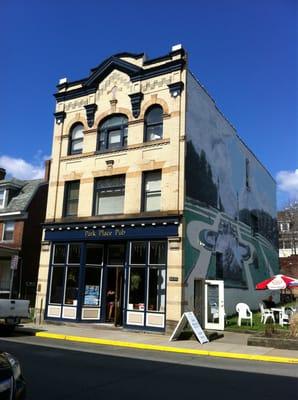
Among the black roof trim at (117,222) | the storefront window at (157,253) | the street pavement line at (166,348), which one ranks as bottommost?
the street pavement line at (166,348)

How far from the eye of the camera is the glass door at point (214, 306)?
19469mm

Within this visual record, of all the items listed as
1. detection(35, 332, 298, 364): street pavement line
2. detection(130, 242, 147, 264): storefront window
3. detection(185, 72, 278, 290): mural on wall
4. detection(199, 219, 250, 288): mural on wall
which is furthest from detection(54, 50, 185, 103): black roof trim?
detection(35, 332, 298, 364): street pavement line

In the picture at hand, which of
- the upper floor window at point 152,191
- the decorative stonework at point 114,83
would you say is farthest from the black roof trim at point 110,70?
the upper floor window at point 152,191

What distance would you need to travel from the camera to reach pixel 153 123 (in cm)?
2106

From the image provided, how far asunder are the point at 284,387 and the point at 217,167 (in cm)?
1582

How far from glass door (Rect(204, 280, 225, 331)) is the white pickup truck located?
7613mm

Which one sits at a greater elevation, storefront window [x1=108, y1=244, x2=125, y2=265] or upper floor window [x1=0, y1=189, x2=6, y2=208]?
upper floor window [x1=0, y1=189, x2=6, y2=208]

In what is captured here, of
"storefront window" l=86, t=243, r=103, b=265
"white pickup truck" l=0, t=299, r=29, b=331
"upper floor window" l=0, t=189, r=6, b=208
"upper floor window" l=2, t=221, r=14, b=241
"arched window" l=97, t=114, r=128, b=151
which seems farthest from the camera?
"upper floor window" l=0, t=189, r=6, b=208

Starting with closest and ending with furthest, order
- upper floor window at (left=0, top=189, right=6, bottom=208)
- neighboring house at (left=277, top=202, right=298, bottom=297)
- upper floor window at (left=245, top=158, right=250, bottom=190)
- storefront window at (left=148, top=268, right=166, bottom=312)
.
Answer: storefront window at (left=148, top=268, right=166, bottom=312)
upper floor window at (left=245, top=158, right=250, bottom=190)
upper floor window at (left=0, top=189, right=6, bottom=208)
neighboring house at (left=277, top=202, right=298, bottom=297)

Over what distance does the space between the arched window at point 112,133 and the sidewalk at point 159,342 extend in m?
8.50

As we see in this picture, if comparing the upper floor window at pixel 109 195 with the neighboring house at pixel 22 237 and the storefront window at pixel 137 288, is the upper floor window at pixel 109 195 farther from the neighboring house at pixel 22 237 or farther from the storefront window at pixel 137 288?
the neighboring house at pixel 22 237

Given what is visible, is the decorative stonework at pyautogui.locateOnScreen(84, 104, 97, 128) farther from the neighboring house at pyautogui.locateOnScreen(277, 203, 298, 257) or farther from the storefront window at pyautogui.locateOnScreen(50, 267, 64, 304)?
the neighboring house at pyautogui.locateOnScreen(277, 203, 298, 257)

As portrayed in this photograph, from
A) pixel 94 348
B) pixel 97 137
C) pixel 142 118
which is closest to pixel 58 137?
pixel 97 137

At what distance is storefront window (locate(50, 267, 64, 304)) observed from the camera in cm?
2175
